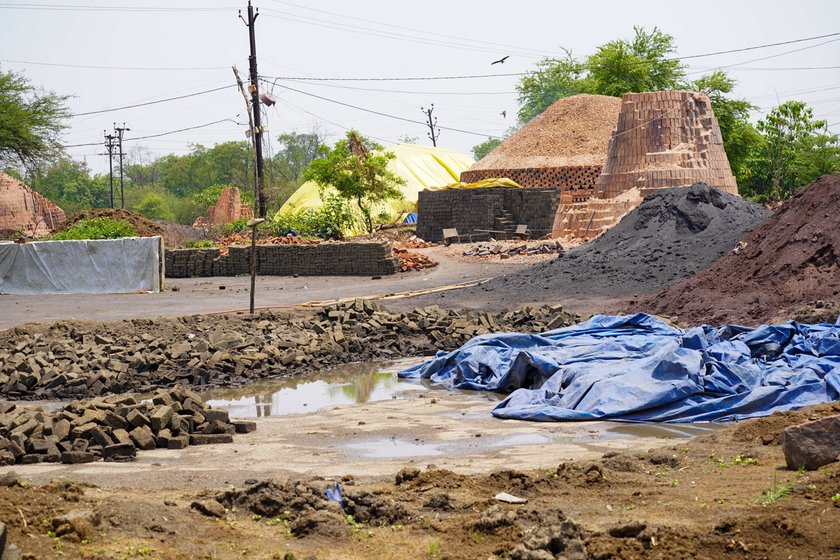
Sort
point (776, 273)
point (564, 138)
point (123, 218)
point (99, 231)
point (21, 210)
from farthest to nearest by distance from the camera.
A: point (564, 138) → point (21, 210) → point (123, 218) → point (99, 231) → point (776, 273)

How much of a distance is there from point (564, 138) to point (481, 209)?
11343mm

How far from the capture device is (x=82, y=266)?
24562 mm

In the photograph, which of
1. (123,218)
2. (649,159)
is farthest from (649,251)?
(123,218)

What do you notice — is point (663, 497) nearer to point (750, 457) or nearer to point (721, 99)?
point (750, 457)

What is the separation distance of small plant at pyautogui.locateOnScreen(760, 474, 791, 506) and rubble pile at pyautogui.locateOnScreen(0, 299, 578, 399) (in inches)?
326

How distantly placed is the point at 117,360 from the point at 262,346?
6.80 feet

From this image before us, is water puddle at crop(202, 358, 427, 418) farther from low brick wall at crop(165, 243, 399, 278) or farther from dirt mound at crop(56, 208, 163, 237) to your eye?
dirt mound at crop(56, 208, 163, 237)

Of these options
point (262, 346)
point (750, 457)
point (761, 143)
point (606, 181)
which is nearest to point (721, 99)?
point (761, 143)

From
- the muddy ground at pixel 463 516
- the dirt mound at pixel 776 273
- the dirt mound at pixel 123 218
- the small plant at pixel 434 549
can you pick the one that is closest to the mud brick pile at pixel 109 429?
the muddy ground at pixel 463 516

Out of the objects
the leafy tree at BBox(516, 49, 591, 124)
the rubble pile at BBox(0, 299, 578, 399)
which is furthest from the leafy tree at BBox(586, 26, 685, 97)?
the rubble pile at BBox(0, 299, 578, 399)

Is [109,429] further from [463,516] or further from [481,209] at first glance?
[481,209]

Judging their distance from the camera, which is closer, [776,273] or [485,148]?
[776,273]

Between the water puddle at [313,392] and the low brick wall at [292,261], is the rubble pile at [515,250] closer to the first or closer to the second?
the low brick wall at [292,261]

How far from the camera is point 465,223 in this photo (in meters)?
35.9
